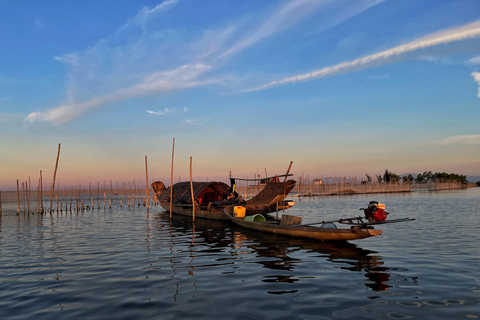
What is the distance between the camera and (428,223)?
19.3m

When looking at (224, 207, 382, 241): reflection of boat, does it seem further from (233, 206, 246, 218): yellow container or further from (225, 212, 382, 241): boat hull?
(233, 206, 246, 218): yellow container

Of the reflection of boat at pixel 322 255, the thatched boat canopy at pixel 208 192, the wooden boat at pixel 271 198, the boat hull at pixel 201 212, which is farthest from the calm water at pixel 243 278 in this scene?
the thatched boat canopy at pixel 208 192

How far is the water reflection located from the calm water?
34 mm

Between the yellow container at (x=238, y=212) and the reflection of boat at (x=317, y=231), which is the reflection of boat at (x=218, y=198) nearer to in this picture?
the yellow container at (x=238, y=212)

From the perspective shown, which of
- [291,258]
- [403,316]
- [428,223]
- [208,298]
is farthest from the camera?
[428,223]

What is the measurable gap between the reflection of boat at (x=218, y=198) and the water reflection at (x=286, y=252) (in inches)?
139

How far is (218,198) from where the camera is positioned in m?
30.1

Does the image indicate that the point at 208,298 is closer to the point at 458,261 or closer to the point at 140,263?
the point at 140,263

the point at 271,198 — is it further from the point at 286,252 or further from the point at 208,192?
the point at 208,192

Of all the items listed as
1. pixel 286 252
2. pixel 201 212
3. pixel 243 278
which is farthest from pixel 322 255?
pixel 201 212

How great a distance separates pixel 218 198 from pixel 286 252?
18.6 m

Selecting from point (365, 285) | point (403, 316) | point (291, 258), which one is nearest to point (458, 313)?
point (403, 316)

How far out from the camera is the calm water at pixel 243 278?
624cm

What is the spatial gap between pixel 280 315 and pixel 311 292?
4.91 ft
